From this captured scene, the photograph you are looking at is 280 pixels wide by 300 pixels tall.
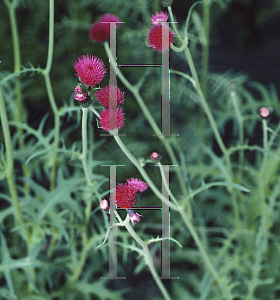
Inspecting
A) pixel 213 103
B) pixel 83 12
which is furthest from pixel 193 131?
pixel 83 12

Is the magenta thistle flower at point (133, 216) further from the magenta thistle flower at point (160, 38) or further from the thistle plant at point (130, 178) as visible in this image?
the magenta thistle flower at point (160, 38)

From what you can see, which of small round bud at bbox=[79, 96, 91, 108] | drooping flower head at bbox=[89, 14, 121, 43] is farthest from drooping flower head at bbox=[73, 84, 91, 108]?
drooping flower head at bbox=[89, 14, 121, 43]

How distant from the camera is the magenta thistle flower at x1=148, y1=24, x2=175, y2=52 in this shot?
0.54 m

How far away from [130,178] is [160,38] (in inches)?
8.8

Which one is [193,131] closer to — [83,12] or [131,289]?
[131,289]

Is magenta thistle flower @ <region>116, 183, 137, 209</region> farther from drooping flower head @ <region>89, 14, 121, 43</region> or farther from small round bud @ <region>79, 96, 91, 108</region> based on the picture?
drooping flower head @ <region>89, 14, 121, 43</region>

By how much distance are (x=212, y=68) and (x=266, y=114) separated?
107 cm

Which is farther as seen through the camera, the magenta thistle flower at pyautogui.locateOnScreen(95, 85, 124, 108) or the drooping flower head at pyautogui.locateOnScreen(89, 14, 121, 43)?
the drooping flower head at pyautogui.locateOnScreen(89, 14, 121, 43)

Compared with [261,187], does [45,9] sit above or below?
above

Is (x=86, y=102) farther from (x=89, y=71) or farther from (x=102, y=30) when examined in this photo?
(x=102, y=30)

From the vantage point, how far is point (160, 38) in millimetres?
547

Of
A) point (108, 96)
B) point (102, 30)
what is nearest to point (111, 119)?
point (108, 96)

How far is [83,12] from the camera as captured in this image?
1.47 metres

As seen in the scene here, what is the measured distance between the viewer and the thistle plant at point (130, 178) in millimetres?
599
